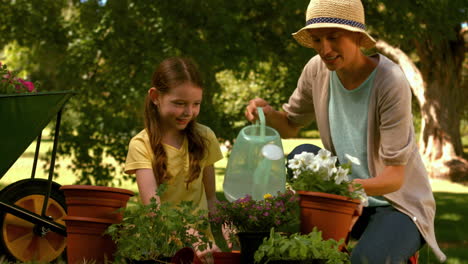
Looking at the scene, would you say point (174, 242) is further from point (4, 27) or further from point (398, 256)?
point (4, 27)

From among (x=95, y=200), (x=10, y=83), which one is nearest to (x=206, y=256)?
(x=95, y=200)

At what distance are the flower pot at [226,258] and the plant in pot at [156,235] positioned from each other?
0.08 m

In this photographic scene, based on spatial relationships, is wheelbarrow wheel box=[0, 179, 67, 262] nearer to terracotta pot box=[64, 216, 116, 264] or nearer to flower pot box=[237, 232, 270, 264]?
terracotta pot box=[64, 216, 116, 264]

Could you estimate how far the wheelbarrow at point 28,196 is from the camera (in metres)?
2.81

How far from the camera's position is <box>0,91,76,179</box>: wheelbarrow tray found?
9.14 feet

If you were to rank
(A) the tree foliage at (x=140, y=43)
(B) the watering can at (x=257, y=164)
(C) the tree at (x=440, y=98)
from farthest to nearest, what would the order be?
(C) the tree at (x=440, y=98), (A) the tree foliage at (x=140, y=43), (B) the watering can at (x=257, y=164)

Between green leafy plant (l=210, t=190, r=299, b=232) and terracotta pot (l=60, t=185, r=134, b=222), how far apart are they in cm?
50

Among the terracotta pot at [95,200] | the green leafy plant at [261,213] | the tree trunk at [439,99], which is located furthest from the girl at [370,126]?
the tree trunk at [439,99]

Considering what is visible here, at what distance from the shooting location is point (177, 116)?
2.91m

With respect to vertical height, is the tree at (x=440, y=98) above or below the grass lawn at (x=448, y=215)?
above

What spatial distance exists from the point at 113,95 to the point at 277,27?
199 cm

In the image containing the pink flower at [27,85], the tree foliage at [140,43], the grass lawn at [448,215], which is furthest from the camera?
the tree foliage at [140,43]

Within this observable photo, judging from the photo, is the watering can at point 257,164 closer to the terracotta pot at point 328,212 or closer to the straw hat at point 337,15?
the terracotta pot at point 328,212

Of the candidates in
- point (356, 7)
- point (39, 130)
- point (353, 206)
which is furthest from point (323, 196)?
point (39, 130)
